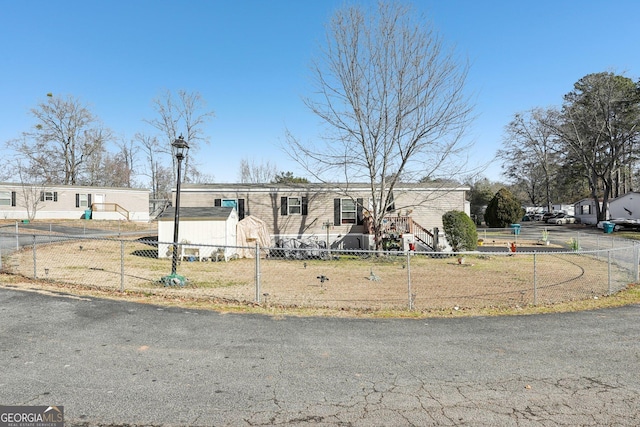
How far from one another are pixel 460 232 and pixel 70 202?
31652 mm

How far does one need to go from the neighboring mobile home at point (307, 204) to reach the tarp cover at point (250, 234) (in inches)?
46.4

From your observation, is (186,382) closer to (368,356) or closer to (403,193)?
(368,356)

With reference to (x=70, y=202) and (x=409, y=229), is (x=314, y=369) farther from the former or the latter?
(x=70, y=202)

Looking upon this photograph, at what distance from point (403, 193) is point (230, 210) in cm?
937

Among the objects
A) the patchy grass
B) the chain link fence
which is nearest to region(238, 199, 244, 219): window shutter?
the chain link fence

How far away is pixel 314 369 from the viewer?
156 inches

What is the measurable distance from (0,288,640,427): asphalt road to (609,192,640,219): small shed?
1562 inches

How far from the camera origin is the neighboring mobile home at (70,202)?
2838cm

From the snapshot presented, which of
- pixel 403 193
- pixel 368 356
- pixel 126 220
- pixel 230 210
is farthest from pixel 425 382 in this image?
pixel 126 220

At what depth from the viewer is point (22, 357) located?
4086 millimetres

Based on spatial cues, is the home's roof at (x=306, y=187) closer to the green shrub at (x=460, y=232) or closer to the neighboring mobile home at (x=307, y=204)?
the neighboring mobile home at (x=307, y=204)

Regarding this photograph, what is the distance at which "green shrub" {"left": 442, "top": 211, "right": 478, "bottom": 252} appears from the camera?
17.0 m

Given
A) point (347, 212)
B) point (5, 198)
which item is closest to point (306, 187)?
point (347, 212)

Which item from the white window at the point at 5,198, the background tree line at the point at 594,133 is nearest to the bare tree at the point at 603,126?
the background tree line at the point at 594,133
